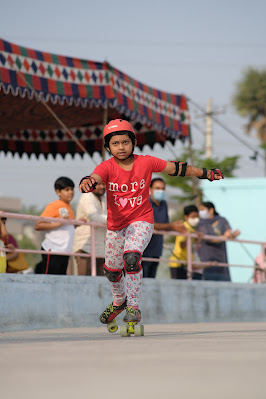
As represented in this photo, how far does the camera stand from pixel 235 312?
38.6 feet

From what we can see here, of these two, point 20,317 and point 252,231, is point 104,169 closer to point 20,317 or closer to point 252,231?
point 20,317

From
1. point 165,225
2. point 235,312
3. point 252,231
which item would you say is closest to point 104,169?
point 165,225

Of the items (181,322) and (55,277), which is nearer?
(55,277)

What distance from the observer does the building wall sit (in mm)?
20438

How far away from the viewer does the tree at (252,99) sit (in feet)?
204

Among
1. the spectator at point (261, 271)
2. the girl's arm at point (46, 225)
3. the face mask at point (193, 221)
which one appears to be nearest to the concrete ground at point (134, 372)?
the girl's arm at point (46, 225)

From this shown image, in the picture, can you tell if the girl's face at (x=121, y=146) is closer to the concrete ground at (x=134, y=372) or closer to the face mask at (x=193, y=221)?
the concrete ground at (x=134, y=372)

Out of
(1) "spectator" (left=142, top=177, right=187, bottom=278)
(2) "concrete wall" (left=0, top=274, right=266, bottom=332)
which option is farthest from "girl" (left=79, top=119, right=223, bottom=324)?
(1) "spectator" (left=142, top=177, right=187, bottom=278)

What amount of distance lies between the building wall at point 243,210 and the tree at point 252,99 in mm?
40979

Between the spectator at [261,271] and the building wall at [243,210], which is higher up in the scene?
the building wall at [243,210]

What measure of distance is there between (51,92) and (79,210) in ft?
5.97

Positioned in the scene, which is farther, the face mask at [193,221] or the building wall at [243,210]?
the building wall at [243,210]

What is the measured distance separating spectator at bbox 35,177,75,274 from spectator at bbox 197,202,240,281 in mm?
3176

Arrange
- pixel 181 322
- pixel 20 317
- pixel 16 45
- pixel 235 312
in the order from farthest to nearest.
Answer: pixel 235 312
pixel 181 322
pixel 16 45
pixel 20 317
